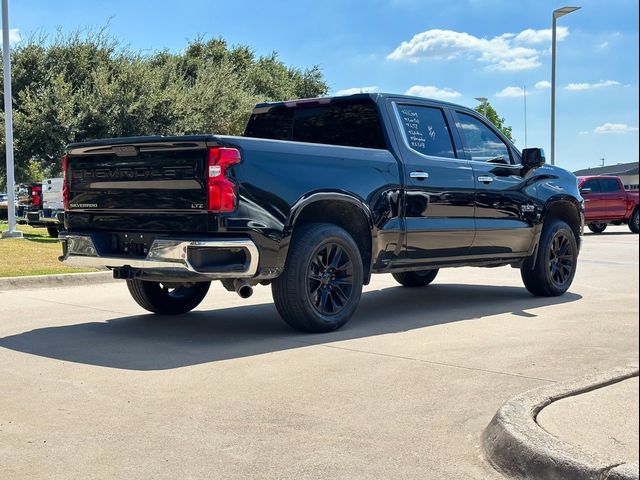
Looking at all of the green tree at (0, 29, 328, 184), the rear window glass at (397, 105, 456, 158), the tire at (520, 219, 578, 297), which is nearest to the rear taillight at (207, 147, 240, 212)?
the rear window glass at (397, 105, 456, 158)

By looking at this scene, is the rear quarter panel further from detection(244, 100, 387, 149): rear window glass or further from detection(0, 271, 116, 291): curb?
detection(0, 271, 116, 291): curb

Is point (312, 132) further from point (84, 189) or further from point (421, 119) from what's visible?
point (84, 189)

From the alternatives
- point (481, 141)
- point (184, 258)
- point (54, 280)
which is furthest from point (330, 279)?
point (54, 280)

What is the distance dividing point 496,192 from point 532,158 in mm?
611

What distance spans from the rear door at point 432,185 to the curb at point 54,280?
210 inches

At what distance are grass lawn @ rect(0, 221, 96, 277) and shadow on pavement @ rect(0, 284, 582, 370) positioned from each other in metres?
3.91

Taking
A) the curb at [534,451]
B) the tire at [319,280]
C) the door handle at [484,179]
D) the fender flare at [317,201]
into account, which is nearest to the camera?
the curb at [534,451]

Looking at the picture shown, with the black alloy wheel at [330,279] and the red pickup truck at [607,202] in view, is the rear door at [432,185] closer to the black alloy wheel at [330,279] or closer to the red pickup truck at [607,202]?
the black alloy wheel at [330,279]

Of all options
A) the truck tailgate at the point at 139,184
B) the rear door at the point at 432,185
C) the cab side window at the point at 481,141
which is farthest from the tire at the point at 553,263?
the truck tailgate at the point at 139,184

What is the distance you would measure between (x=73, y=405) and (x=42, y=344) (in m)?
1.97

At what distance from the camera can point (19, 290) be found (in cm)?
1005

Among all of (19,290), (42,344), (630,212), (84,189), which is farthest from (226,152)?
(630,212)

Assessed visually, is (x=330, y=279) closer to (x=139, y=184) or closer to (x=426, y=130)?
(x=139, y=184)

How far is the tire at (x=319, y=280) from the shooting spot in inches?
255
